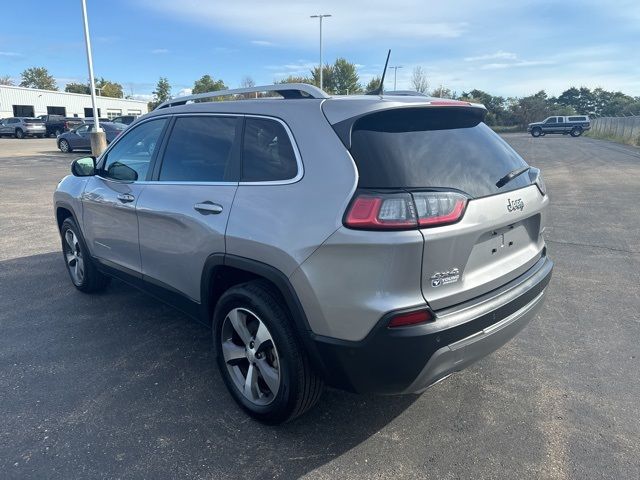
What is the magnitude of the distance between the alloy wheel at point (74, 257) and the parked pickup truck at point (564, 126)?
172 ft

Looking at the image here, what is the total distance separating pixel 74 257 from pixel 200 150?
8.65ft

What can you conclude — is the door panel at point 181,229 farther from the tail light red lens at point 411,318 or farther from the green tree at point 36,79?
the green tree at point 36,79

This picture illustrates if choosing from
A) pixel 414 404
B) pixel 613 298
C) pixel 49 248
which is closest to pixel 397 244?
pixel 414 404

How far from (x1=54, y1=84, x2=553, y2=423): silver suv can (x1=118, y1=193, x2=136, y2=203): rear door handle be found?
1.25 feet

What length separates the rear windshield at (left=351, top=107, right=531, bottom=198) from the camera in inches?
89.7

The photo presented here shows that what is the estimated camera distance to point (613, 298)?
4.61 metres

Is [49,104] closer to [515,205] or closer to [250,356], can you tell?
[250,356]

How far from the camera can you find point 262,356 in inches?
110

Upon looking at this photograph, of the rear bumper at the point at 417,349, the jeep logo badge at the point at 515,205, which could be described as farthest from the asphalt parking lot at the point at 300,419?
the jeep logo badge at the point at 515,205

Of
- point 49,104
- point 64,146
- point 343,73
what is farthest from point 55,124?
point 343,73

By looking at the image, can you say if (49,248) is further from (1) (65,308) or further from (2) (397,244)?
(2) (397,244)

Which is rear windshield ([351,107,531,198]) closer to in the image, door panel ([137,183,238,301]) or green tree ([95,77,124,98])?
door panel ([137,183,238,301])

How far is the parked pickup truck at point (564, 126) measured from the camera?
160ft

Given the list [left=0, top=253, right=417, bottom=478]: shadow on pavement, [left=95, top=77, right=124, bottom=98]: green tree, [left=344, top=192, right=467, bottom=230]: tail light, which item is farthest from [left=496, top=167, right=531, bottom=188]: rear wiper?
[left=95, top=77, right=124, bottom=98]: green tree
